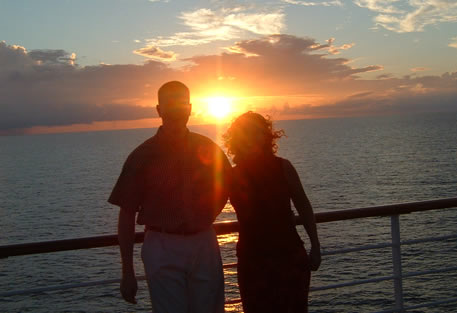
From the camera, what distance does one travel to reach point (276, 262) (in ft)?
9.35

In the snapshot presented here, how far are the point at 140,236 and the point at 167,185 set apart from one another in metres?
0.49

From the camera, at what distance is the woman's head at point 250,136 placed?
2.84 meters

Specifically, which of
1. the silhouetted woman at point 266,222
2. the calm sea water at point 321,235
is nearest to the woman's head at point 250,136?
the silhouetted woman at point 266,222

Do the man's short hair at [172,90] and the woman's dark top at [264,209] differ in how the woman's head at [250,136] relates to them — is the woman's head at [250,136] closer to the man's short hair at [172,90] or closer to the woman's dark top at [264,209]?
the woman's dark top at [264,209]

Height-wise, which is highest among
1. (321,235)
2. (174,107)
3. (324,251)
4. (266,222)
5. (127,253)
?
(174,107)

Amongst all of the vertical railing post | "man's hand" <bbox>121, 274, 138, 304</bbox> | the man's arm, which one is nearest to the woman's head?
the man's arm

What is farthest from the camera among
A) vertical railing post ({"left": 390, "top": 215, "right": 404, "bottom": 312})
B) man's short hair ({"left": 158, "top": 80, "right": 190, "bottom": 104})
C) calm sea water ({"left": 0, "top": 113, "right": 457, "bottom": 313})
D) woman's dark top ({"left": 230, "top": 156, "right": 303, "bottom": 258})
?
calm sea water ({"left": 0, "top": 113, "right": 457, "bottom": 313})

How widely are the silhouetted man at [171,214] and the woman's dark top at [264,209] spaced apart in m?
0.22

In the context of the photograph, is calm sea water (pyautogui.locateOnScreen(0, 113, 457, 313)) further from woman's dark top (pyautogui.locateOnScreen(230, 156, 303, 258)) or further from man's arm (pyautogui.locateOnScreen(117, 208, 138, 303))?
man's arm (pyautogui.locateOnScreen(117, 208, 138, 303))

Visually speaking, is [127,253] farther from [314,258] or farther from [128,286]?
[314,258]

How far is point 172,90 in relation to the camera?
8.51 feet

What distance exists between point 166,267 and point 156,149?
0.62m

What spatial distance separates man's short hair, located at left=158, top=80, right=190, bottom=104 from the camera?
8.51ft

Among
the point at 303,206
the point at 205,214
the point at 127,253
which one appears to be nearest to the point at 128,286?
the point at 127,253
